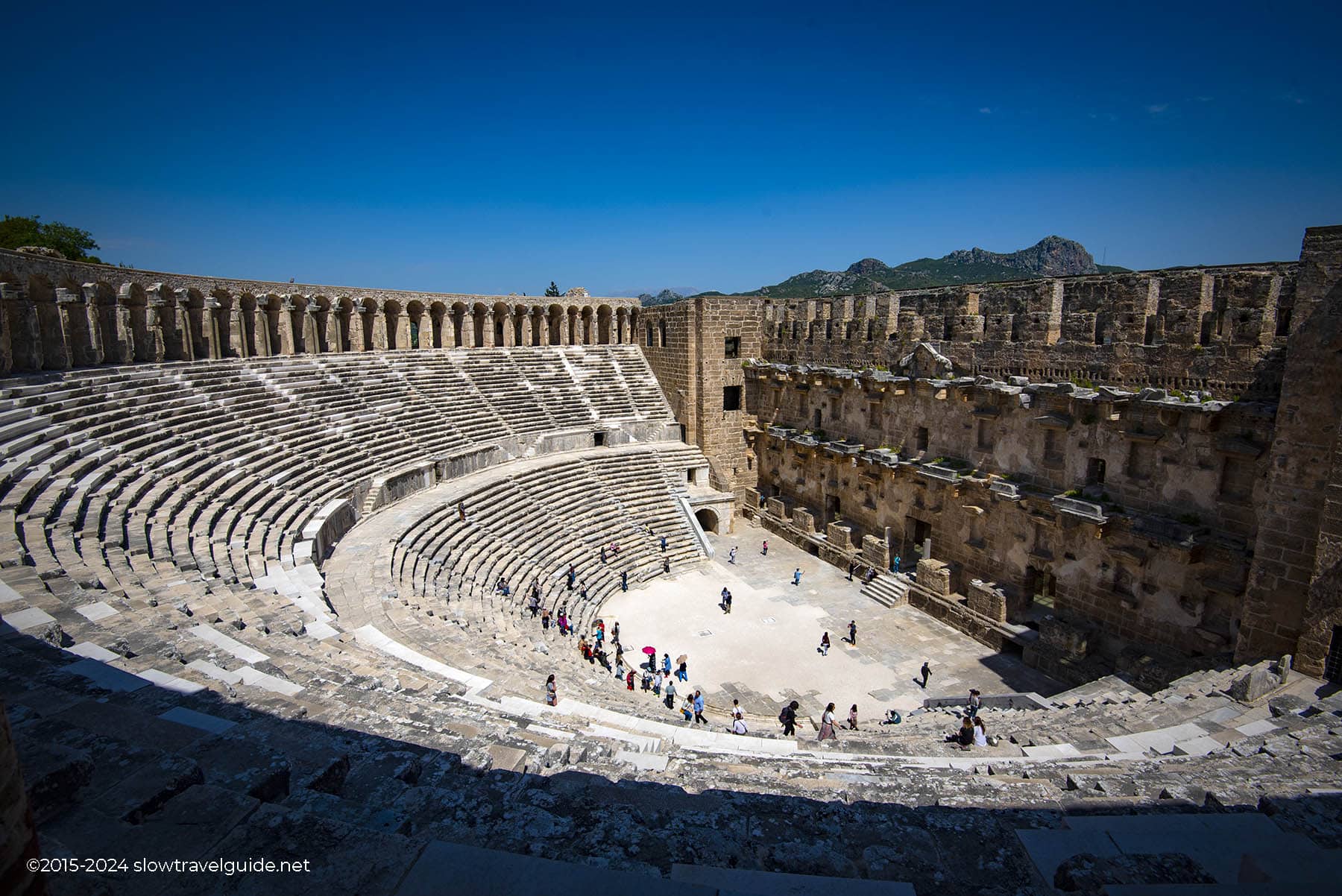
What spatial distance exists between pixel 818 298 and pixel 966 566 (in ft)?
33.8

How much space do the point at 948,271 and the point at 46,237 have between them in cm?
4946

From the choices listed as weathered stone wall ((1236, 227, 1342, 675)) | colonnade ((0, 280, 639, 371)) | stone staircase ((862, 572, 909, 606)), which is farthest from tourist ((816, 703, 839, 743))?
colonnade ((0, 280, 639, 371))

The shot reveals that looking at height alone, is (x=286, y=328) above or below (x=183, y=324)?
below

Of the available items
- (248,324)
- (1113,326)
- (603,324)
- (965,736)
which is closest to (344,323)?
(248,324)

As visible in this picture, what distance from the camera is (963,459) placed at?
17.7 meters

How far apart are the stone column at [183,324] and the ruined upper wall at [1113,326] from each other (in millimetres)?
19521

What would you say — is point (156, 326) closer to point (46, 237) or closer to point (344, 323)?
point (344, 323)

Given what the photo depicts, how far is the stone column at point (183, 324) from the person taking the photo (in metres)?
17.7

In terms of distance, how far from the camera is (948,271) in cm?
4497

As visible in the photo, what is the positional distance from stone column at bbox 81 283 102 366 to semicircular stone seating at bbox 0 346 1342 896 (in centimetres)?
62

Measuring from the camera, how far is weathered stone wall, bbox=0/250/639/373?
1419cm

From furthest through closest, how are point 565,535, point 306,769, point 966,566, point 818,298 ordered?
point 818,298 < point 565,535 < point 966,566 < point 306,769

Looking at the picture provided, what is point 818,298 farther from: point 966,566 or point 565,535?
point 565,535

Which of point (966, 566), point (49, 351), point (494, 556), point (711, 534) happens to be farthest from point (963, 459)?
point (49, 351)
